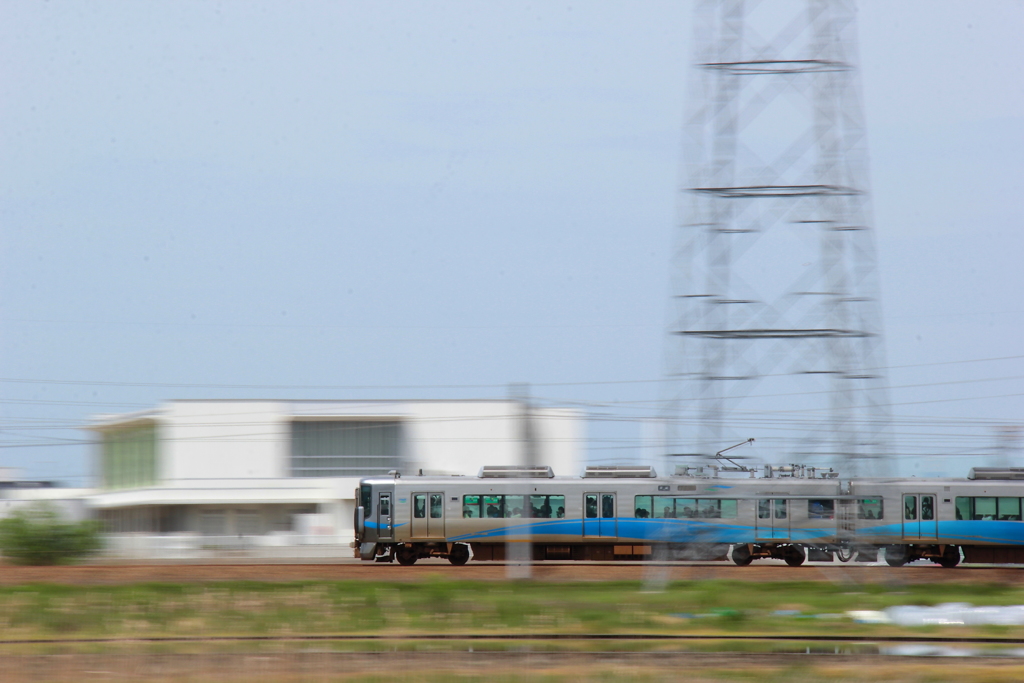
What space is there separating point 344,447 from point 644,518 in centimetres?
2818

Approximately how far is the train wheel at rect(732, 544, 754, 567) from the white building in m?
22.8

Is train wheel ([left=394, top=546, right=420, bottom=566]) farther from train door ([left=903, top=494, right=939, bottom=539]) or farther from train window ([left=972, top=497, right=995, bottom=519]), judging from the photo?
train window ([left=972, top=497, right=995, bottom=519])

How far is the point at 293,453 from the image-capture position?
61.4 meters

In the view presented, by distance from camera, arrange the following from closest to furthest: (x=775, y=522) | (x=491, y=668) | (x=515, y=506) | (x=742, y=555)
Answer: (x=491, y=668) → (x=775, y=522) → (x=742, y=555) → (x=515, y=506)

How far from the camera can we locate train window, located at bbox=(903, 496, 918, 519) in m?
35.8

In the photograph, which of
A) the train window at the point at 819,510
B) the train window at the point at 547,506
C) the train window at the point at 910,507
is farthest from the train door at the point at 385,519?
the train window at the point at 910,507

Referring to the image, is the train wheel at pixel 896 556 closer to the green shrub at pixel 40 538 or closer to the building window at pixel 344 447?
the green shrub at pixel 40 538

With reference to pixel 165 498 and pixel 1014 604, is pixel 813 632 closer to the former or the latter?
pixel 1014 604

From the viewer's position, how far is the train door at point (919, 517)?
3569cm

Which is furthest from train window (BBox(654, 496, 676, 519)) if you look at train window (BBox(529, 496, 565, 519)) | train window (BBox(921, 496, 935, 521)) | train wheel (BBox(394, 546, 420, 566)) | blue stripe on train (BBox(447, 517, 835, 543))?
train wheel (BBox(394, 546, 420, 566))

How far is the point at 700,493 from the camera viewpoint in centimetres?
2277

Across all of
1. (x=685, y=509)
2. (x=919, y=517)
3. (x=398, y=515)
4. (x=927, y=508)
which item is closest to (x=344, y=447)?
(x=398, y=515)

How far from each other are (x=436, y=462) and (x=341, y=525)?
5.88m

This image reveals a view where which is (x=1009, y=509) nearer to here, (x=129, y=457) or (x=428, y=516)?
(x=428, y=516)
